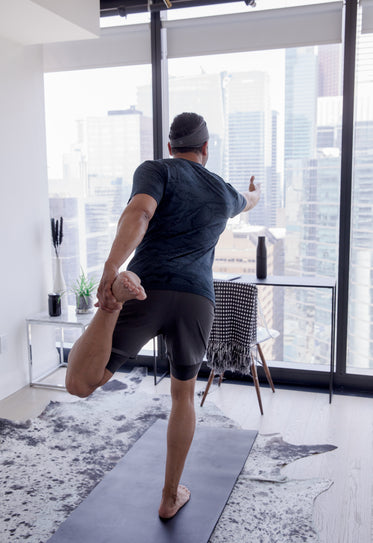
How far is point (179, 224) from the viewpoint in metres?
1.87

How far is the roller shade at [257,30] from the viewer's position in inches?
127

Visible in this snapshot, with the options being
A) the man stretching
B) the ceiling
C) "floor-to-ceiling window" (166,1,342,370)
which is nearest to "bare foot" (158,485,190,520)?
the man stretching

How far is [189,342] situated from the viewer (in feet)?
6.36

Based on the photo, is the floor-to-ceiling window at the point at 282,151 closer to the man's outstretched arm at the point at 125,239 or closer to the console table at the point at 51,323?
the console table at the point at 51,323

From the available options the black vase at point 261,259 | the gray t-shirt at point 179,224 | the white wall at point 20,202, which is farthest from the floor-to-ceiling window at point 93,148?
the gray t-shirt at point 179,224

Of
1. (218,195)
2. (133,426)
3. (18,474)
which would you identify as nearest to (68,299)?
(133,426)

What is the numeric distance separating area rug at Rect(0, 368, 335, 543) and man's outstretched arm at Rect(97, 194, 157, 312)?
0.96 metres

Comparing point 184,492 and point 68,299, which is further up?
point 68,299

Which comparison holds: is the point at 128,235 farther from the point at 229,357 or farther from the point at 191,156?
the point at 229,357

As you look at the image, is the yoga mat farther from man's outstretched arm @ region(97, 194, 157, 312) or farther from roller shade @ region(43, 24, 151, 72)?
roller shade @ region(43, 24, 151, 72)

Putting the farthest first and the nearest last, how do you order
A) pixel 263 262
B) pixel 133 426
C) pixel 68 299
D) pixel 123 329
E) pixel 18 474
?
pixel 68 299, pixel 263 262, pixel 133 426, pixel 18 474, pixel 123 329

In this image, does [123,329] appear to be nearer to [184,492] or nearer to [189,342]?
[189,342]

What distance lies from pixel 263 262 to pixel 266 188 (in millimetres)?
511

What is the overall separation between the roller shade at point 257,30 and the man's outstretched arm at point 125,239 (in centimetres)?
208
